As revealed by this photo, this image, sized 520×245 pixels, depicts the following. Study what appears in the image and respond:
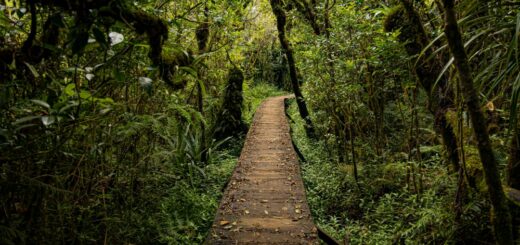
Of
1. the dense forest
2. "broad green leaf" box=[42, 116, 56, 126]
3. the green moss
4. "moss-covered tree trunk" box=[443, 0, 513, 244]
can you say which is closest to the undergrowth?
the dense forest

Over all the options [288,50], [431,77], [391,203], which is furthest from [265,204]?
[288,50]

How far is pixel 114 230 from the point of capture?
9.44 feet

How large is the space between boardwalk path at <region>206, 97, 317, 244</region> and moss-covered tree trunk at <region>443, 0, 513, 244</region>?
73.6 inches

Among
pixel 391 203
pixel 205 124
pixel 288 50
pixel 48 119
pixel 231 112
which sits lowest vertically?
pixel 391 203

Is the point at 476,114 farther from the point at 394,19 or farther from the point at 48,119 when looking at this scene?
the point at 394,19

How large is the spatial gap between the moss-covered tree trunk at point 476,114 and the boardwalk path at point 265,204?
1.87 meters

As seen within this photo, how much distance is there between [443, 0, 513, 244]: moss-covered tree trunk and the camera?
161 centimetres

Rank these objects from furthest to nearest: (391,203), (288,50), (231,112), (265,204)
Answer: (231,112) < (288,50) < (391,203) < (265,204)

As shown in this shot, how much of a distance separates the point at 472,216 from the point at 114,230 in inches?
124

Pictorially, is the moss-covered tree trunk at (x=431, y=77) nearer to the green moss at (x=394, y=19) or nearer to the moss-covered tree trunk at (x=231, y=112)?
the green moss at (x=394, y=19)

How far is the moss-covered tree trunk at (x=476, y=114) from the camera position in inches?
63.4

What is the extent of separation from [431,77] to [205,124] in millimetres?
2975

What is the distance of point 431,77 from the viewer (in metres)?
3.35

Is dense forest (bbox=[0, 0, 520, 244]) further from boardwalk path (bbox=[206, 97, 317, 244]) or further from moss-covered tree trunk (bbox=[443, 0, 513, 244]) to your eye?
boardwalk path (bbox=[206, 97, 317, 244])
